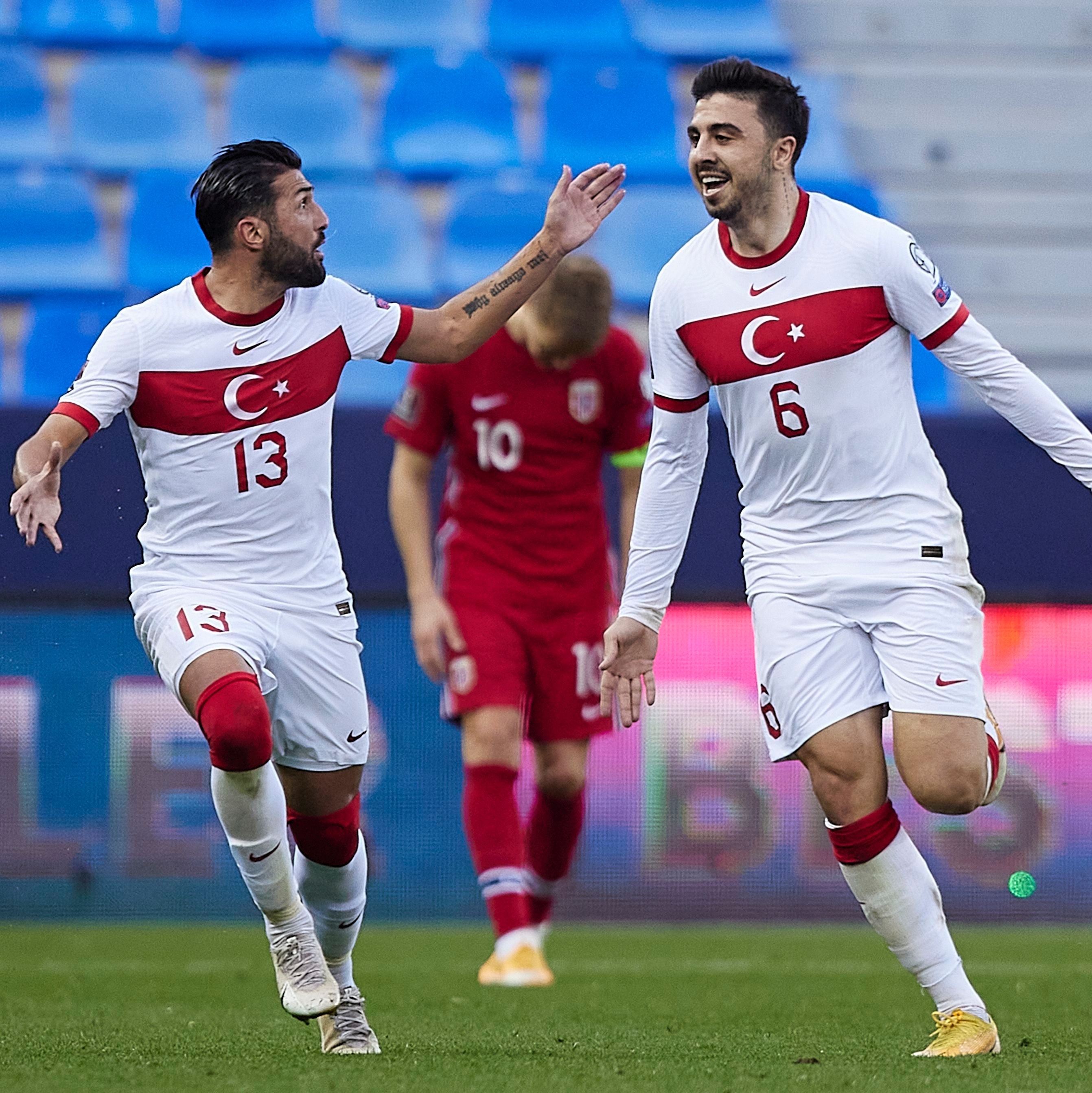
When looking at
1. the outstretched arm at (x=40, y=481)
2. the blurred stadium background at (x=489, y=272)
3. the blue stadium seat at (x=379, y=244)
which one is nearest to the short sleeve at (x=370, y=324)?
the outstretched arm at (x=40, y=481)

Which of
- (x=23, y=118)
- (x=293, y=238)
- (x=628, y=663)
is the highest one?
(x=23, y=118)

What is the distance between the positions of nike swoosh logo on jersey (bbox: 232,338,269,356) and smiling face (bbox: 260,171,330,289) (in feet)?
0.54

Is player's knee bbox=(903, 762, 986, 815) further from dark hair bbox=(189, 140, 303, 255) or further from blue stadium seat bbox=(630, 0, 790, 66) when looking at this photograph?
blue stadium seat bbox=(630, 0, 790, 66)

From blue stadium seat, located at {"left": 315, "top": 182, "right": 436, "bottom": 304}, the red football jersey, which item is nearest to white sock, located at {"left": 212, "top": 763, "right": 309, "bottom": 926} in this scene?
the red football jersey

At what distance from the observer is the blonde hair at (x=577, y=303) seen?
5.90m

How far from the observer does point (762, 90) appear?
169 inches

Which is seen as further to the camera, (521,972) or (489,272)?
(489,272)

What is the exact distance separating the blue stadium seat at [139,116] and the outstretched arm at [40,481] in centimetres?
815

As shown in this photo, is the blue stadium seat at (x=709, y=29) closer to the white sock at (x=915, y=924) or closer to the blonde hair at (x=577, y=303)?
the blonde hair at (x=577, y=303)

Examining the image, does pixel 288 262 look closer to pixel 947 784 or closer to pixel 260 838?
pixel 260 838

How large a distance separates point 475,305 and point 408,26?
8753 mm

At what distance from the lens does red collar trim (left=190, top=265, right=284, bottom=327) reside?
4379 mm

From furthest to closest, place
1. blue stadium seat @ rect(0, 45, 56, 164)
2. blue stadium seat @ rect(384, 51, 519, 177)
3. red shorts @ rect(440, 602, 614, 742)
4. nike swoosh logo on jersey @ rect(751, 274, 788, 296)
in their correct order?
blue stadium seat @ rect(384, 51, 519, 177)
blue stadium seat @ rect(0, 45, 56, 164)
red shorts @ rect(440, 602, 614, 742)
nike swoosh logo on jersey @ rect(751, 274, 788, 296)

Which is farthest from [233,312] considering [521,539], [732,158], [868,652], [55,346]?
[55,346]
